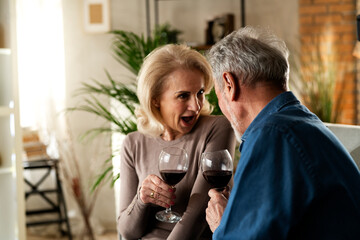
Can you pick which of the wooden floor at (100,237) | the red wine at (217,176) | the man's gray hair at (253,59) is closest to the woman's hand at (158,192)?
the red wine at (217,176)

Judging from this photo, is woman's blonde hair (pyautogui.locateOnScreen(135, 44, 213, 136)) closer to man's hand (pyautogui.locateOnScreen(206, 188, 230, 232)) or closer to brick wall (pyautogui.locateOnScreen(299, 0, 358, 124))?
man's hand (pyautogui.locateOnScreen(206, 188, 230, 232))

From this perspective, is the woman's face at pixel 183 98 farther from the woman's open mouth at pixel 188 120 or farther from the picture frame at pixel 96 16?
the picture frame at pixel 96 16

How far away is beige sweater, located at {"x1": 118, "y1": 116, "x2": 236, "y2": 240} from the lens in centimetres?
177

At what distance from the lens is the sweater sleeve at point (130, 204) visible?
6.08 ft

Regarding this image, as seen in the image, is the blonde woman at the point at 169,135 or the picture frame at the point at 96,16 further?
the picture frame at the point at 96,16

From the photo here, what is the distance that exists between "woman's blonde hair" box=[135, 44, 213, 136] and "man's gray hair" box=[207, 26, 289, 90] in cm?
63

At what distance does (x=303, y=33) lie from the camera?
14.8ft

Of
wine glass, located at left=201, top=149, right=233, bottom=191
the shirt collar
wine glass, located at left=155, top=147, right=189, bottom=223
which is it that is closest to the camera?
the shirt collar

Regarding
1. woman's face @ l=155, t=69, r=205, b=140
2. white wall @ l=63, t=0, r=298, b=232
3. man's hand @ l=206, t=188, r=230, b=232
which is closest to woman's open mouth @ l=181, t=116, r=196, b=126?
woman's face @ l=155, t=69, r=205, b=140

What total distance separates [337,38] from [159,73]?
2958 mm

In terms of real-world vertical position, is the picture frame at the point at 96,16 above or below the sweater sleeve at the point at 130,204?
above

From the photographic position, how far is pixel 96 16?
4531 mm

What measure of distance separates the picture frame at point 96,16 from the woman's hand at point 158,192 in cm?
303

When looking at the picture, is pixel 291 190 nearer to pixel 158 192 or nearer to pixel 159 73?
pixel 158 192
